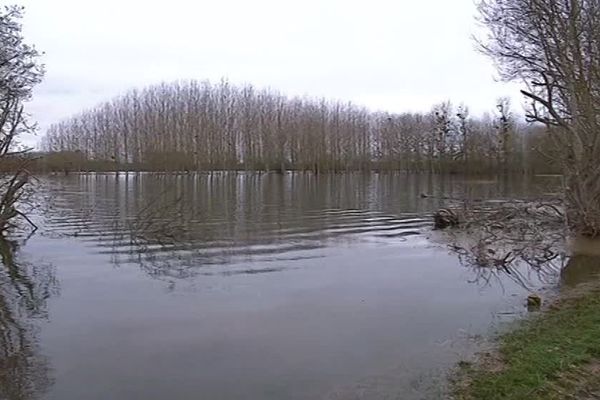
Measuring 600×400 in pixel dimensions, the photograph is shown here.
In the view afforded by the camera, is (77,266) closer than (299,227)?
Yes

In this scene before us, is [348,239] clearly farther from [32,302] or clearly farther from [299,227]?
[32,302]

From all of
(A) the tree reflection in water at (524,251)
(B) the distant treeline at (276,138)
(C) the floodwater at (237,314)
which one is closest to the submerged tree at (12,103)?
(C) the floodwater at (237,314)

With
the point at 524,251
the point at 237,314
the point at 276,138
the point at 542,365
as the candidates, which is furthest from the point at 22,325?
the point at 276,138

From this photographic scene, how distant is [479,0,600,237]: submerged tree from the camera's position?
1593cm

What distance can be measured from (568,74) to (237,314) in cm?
1212

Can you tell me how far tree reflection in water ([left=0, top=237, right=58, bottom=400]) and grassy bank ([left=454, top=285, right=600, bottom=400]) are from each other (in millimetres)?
4293

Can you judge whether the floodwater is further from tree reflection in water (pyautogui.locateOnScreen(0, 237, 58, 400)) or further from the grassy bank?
the grassy bank

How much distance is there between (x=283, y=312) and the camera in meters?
9.20

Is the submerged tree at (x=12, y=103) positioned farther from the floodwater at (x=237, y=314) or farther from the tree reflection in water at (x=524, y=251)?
the tree reflection in water at (x=524, y=251)

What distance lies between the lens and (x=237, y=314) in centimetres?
903

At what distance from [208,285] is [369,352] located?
4.58 m

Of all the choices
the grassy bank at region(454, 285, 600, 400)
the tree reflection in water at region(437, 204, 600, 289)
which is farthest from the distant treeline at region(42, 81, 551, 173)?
the grassy bank at region(454, 285, 600, 400)

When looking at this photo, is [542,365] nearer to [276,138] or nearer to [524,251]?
[524,251]

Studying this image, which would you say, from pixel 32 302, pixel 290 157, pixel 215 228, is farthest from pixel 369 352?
pixel 290 157
